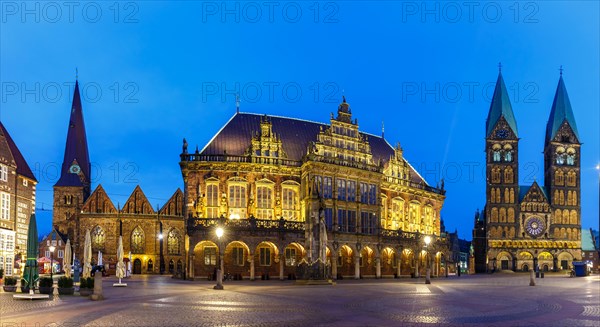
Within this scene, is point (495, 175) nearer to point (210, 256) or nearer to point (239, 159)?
point (239, 159)

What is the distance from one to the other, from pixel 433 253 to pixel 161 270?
3748 cm

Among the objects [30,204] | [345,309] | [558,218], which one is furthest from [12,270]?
[558,218]

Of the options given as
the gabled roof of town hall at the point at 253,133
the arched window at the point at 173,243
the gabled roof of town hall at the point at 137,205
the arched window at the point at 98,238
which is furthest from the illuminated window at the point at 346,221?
the arched window at the point at 98,238

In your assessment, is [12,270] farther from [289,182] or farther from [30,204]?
[289,182]

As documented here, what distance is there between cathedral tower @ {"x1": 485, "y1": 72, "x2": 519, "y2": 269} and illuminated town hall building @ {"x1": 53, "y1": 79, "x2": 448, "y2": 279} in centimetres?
3865

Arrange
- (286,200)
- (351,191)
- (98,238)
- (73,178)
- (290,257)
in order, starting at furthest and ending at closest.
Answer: (73,178) → (98,238) → (351,191) → (286,200) → (290,257)

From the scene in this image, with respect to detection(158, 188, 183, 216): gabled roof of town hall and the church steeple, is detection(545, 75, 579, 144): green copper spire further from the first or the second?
the church steeple

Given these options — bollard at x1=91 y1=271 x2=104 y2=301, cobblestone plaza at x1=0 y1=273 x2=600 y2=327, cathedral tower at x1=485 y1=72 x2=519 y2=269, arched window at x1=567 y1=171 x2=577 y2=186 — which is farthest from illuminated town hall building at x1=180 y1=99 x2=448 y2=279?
arched window at x1=567 y1=171 x2=577 y2=186

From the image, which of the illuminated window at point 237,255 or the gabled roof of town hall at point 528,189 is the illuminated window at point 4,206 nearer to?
the illuminated window at point 237,255

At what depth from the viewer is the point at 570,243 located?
376 feet

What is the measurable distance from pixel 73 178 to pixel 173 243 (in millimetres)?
25600

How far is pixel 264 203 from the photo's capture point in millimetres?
61656

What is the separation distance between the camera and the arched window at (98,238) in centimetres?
8481

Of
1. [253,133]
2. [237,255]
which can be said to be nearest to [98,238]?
[253,133]
